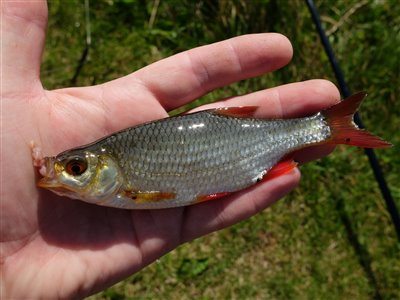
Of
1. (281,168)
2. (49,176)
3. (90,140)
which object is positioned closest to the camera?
(49,176)

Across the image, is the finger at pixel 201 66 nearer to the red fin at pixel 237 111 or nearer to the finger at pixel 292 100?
the finger at pixel 292 100

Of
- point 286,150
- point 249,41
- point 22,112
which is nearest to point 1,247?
point 22,112

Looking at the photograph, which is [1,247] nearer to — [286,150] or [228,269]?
[286,150]

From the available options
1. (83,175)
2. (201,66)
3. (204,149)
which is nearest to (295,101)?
(201,66)

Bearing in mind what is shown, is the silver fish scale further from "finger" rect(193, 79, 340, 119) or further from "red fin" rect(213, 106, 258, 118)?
"finger" rect(193, 79, 340, 119)

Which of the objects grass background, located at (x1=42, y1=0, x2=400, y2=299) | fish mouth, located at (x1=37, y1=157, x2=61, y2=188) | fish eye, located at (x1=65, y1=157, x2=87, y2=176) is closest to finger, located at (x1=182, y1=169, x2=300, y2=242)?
fish eye, located at (x1=65, y1=157, x2=87, y2=176)

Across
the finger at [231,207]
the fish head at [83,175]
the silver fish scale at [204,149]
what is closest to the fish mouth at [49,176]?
the fish head at [83,175]

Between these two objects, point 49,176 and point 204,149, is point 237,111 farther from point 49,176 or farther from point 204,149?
point 49,176
